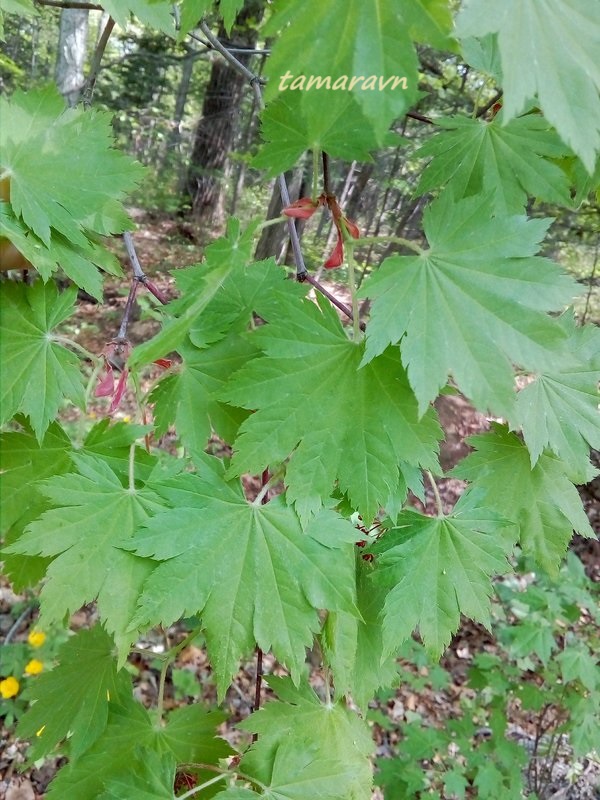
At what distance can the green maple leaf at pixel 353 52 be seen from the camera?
69cm

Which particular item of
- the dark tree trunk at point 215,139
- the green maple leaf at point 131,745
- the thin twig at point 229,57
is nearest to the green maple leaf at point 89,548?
the green maple leaf at point 131,745

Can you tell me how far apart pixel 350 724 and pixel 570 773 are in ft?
9.58

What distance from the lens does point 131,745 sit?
1313mm

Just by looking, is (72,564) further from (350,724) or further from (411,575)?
(350,724)

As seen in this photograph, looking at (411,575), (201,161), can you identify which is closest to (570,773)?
(411,575)

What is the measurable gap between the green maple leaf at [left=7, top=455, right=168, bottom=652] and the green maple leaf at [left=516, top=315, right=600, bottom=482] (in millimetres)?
794

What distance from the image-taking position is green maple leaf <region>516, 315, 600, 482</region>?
1188mm

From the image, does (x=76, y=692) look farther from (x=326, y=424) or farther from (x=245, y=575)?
(x=326, y=424)

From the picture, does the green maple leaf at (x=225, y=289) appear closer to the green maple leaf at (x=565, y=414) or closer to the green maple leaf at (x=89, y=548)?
the green maple leaf at (x=89, y=548)

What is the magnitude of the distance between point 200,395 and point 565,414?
796mm

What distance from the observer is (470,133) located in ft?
3.98

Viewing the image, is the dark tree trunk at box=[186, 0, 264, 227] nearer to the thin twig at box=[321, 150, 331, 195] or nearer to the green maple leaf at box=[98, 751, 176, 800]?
the thin twig at box=[321, 150, 331, 195]

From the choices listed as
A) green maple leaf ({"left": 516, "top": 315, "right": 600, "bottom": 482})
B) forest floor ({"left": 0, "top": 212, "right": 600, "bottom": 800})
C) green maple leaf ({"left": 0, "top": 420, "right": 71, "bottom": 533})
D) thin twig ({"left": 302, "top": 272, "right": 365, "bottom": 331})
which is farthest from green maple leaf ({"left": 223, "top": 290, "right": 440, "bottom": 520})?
forest floor ({"left": 0, "top": 212, "right": 600, "bottom": 800})

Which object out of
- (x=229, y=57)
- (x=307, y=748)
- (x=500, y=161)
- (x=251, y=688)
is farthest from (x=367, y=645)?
(x=251, y=688)
